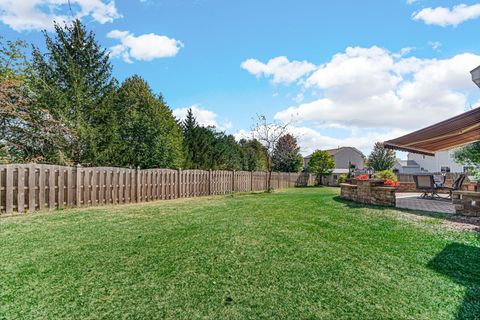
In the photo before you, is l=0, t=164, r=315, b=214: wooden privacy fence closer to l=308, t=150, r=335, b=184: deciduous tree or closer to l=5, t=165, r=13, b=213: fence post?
l=5, t=165, r=13, b=213: fence post

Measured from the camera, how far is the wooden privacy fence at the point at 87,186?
282 inches

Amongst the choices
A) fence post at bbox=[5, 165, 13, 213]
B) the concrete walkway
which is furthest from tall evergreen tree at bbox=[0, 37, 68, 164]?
the concrete walkway

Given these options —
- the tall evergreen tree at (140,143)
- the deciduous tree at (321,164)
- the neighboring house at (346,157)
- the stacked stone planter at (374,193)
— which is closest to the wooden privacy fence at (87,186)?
the tall evergreen tree at (140,143)

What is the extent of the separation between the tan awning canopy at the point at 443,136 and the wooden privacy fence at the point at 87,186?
8780 mm

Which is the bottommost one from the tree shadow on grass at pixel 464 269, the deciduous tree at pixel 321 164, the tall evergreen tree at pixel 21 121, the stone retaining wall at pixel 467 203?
the tree shadow on grass at pixel 464 269

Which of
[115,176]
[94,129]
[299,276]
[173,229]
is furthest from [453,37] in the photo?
[94,129]

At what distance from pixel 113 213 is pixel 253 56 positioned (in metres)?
8.73

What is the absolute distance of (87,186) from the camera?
8.94 m

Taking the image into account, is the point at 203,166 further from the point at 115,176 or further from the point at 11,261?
the point at 11,261

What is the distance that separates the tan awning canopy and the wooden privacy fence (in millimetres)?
8780

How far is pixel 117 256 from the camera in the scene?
12.9ft

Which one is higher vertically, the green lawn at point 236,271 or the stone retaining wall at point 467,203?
the stone retaining wall at point 467,203

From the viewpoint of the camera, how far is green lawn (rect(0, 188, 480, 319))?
2.63m

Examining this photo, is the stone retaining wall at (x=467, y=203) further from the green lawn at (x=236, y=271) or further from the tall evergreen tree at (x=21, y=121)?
the tall evergreen tree at (x=21, y=121)
